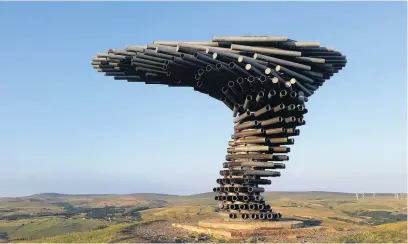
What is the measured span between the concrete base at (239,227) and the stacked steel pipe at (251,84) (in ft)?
2.33

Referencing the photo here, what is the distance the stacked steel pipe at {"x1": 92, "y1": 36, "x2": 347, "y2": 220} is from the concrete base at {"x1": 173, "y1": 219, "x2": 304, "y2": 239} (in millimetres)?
711

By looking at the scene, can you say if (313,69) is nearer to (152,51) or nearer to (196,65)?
(196,65)

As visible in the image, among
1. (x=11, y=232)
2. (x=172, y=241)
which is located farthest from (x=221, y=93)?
(x=11, y=232)

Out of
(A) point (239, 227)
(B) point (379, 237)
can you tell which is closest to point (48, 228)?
(A) point (239, 227)

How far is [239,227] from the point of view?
19.3 metres

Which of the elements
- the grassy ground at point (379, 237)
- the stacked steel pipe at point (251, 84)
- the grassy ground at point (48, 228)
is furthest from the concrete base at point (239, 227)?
the grassy ground at point (48, 228)

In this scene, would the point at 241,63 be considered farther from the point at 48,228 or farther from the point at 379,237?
the point at 48,228

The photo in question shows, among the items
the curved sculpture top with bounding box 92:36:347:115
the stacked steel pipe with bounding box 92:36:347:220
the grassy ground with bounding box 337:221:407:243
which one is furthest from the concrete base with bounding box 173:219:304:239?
the curved sculpture top with bounding box 92:36:347:115

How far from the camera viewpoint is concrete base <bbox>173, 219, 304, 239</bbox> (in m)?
18.3

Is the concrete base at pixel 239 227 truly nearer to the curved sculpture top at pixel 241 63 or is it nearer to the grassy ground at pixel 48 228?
the curved sculpture top at pixel 241 63

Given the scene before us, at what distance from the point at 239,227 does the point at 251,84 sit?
21.8 feet

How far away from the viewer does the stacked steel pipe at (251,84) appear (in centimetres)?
1973

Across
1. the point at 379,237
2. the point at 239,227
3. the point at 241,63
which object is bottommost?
the point at 379,237

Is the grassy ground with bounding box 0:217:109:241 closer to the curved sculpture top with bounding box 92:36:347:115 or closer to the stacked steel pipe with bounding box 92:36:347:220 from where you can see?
the stacked steel pipe with bounding box 92:36:347:220
